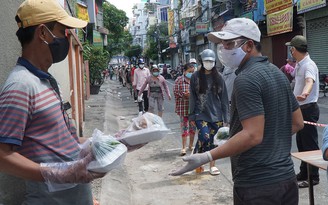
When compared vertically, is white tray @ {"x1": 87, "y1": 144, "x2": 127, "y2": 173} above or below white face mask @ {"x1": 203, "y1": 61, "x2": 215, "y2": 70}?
below

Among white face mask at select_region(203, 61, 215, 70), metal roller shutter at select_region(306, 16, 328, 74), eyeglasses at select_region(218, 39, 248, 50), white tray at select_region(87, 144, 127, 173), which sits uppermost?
metal roller shutter at select_region(306, 16, 328, 74)

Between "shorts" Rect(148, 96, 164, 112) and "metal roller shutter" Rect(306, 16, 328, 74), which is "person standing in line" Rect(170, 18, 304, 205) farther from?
"metal roller shutter" Rect(306, 16, 328, 74)

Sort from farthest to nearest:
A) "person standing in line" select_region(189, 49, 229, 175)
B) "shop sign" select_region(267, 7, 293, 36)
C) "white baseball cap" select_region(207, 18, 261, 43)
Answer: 1. "shop sign" select_region(267, 7, 293, 36)
2. "person standing in line" select_region(189, 49, 229, 175)
3. "white baseball cap" select_region(207, 18, 261, 43)

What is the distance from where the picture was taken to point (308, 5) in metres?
16.2

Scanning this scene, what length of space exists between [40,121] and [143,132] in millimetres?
502

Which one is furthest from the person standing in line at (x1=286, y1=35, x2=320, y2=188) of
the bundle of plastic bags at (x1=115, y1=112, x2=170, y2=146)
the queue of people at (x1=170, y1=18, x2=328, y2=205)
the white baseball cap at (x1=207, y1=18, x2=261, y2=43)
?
the bundle of plastic bags at (x1=115, y1=112, x2=170, y2=146)

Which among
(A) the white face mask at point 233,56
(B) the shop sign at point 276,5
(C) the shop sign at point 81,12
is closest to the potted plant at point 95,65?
(C) the shop sign at point 81,12

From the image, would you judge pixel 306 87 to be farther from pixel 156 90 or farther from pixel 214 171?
pixel 156 90

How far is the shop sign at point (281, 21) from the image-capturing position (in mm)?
17105

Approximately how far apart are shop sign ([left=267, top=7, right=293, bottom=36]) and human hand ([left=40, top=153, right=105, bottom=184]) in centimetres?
1677

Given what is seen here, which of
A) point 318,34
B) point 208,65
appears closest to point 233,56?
point 208,65

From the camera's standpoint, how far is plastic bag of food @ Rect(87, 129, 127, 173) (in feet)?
5.40

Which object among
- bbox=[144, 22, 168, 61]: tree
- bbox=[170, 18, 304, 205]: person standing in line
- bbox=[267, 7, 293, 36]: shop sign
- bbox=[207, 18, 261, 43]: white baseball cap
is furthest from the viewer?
bbox=[144, 22, 168, 61]: tree

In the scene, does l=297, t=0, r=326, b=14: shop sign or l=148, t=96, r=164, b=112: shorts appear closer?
l=148, t=96, r=164, b=112: shorts
